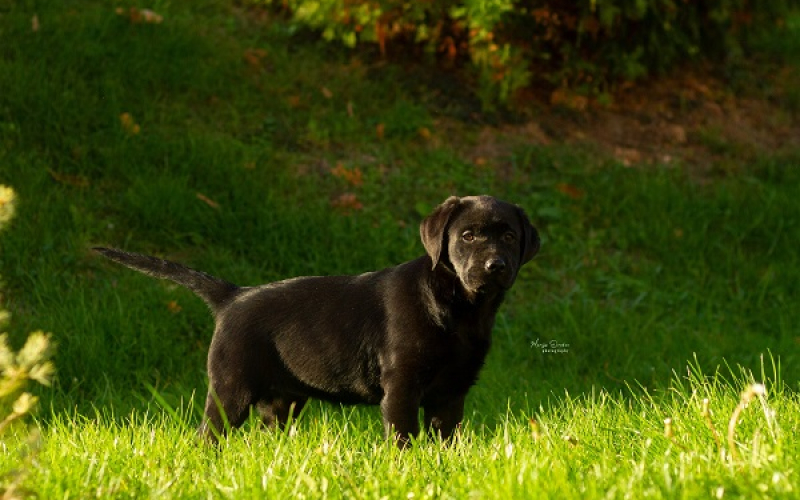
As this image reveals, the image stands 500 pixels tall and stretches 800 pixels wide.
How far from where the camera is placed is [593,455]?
411 centimetres

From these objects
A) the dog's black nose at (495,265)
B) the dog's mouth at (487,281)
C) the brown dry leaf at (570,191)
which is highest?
the dog's black nose at (495,265)

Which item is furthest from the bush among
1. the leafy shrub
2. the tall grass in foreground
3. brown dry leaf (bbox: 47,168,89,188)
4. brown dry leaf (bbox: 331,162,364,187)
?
the leafy shrub

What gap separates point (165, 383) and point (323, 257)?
1955mm

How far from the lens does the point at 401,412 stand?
5.00 meters

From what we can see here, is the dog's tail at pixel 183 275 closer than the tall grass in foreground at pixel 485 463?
No

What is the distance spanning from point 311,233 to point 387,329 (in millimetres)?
3556

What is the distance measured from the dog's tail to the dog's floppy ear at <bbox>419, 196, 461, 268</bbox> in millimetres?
1068

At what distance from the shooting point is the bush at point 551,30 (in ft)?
34.2

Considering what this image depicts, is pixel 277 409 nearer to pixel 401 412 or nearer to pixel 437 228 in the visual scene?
pixel 401 412

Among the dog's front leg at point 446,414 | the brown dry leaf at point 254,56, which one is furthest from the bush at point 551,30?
Result: the dog's front leg at point 446,414

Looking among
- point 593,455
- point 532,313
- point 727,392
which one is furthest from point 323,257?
point 593,455

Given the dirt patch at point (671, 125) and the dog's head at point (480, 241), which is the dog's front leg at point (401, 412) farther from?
the dirt patch at point (671, 125)

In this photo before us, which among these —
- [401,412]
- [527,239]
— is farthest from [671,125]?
[401,412]

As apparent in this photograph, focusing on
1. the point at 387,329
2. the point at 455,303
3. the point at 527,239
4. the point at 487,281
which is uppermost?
the point at 527,239
